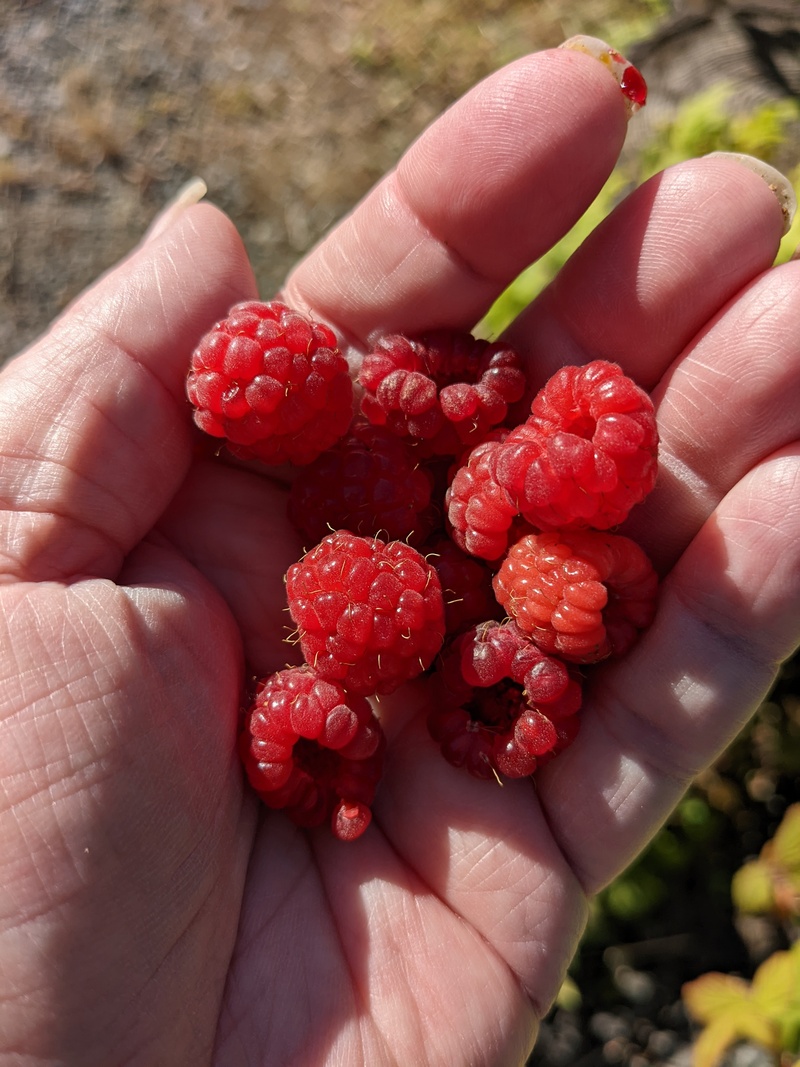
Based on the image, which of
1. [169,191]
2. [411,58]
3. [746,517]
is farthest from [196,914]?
[411,58]

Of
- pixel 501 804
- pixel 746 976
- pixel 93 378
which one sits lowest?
pixel 746 976

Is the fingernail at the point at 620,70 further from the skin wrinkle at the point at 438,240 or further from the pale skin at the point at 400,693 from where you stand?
the skin wrinkle at the point at 438,240

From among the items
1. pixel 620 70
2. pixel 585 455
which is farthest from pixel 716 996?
pixel 620 70

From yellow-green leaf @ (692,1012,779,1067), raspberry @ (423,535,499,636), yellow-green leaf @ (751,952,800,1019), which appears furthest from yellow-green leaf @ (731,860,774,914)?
raspberry @ (423,535,499,636)

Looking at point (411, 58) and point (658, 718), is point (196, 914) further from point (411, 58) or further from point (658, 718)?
point (411, 58)

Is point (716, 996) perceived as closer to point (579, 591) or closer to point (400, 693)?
point (400, 693)

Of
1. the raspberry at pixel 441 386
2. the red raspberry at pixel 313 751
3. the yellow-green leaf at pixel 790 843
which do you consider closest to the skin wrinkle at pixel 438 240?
the raspberry at pixel 441 386

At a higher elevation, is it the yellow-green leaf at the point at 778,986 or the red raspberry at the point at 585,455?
the red raspberry at the point at 585,455
